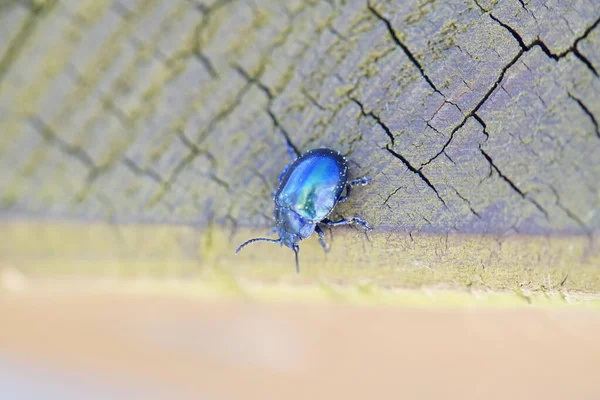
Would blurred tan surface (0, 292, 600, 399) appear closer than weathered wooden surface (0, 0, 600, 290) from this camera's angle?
No

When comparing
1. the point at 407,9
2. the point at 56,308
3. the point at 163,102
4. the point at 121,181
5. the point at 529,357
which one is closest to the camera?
the point at 407,9

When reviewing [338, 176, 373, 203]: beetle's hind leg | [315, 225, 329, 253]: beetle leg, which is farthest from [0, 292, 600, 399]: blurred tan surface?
[338, 176, 373, 203]: beetle's hind leg

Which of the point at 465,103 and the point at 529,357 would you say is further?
the point at 529,357

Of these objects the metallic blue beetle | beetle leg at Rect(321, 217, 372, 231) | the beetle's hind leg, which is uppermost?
the metallic blue beetle

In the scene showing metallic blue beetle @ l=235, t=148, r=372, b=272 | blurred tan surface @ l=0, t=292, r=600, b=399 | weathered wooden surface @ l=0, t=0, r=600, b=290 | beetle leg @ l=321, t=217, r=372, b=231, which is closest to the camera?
weathered wooden surface @ l=0, t=0, r=600, b=290

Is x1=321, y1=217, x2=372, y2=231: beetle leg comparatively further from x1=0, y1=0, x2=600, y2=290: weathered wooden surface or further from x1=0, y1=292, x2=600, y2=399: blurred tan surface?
x1=0, y1=292, x2=600, y2=399: blurred tan surface

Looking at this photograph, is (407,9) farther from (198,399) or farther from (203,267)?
(198,399)

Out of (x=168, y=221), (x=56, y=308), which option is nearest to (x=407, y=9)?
(x=168, y=221)

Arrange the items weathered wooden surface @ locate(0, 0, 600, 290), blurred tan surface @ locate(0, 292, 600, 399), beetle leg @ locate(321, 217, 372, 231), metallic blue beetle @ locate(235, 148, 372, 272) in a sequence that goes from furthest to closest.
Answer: blurred tan surface @ locate(0, 292, 600, 399) < metallic blue beetle @ locate(235, 148, 372, 272) < beetle leg @ locate(321, 217, 372, 231) < weathered wooden surface @ locate(0, 0, 600, 290)
